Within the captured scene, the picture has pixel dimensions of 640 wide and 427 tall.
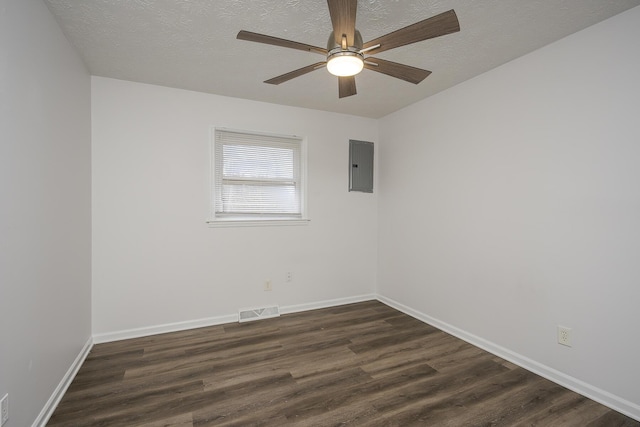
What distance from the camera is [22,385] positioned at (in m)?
1.56

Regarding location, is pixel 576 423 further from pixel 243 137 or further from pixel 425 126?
pixel 243 137

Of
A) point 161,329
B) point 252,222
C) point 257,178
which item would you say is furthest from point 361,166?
point 161,329

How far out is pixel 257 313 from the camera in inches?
137

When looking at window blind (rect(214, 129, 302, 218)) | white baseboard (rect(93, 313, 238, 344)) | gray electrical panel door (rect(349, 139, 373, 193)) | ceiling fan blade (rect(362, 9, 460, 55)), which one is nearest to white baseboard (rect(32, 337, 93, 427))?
white baseboard (rect(93, 313, 238, 344))

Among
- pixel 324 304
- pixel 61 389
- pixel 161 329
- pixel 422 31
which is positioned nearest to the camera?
pixel 422 31

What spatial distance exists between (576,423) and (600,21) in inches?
101

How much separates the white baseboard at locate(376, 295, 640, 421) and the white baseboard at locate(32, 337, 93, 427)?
3.25 metres

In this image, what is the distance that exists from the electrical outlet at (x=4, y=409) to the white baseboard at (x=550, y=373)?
3.27 m

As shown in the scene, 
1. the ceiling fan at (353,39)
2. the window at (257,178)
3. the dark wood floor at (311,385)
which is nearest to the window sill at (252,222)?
the window at (257,178)

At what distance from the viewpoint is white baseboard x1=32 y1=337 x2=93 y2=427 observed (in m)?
1.76

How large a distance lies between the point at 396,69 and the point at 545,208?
158cm

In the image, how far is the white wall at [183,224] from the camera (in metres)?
2.90

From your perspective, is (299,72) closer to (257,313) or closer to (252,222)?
(252,222)

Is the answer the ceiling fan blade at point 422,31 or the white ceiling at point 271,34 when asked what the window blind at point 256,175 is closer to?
the white ceiling at point 271,34
